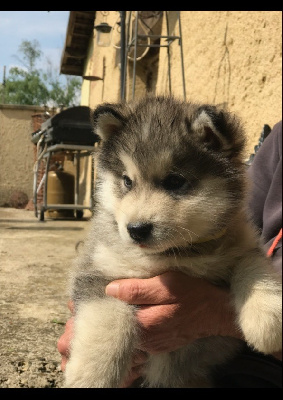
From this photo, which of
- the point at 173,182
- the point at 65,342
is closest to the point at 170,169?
the point at 173,182

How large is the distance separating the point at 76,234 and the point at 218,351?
713 mm

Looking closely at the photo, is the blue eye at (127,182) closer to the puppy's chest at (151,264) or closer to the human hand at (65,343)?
the puppy's chest at (151,264)

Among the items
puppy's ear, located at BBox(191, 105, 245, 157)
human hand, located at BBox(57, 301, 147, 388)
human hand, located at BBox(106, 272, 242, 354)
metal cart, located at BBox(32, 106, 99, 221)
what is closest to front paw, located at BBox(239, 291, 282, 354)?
human hand, located at BBox(106, 272, 242, 354)

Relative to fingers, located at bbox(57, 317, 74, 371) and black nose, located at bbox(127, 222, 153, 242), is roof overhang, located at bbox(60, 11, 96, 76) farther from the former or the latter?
fingers, located at bbox(57, 317, 74, 371)

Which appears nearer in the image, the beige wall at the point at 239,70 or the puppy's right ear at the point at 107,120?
the puppy's right ear at the point at 107,120

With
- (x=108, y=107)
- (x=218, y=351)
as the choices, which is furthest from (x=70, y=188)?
(x=218, y=351)

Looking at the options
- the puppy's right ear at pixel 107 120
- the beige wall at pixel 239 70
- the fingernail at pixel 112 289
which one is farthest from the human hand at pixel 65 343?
the beige wall at pixel 239 70

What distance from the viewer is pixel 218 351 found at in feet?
4.53

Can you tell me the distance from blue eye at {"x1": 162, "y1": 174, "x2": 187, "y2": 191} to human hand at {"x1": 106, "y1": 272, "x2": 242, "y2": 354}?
0.28 meters

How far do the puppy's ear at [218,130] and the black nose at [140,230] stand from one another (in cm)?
36

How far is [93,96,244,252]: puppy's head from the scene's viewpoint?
1295 mm

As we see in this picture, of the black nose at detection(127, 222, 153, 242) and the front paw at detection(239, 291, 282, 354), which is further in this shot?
the black nose at detection(127, 222, 153, 242)

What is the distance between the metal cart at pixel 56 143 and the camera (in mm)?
1216

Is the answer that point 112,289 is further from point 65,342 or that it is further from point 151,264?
point 65,342
